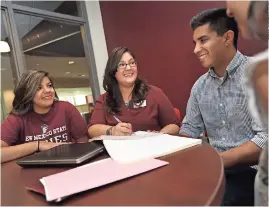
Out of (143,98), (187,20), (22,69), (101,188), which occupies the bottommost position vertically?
(101,188)

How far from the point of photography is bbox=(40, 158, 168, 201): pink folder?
63cm

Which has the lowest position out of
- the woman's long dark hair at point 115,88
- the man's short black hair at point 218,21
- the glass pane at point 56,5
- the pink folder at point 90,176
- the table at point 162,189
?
the table at point 162,189

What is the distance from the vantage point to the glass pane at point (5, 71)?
275 centimetres

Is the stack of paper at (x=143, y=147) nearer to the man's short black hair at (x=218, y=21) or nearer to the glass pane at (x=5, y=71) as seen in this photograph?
the man's short black hair at (x=218, y=21)

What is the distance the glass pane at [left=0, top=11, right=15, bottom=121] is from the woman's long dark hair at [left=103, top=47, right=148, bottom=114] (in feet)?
4.39

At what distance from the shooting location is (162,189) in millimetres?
601

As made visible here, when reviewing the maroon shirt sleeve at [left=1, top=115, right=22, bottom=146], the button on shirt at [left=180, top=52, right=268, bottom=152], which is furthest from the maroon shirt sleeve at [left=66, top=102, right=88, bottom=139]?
the button on shirt at [left=180, top=52, right=268, bottom=152]

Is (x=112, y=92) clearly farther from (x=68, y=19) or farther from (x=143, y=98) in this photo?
(x=68, y=19)

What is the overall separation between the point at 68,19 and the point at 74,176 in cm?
319

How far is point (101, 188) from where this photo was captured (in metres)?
0.64

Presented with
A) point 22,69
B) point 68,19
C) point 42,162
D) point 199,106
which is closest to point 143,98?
point 199,106

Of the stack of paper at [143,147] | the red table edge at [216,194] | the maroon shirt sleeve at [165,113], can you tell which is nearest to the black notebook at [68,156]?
the stack of paper at [143,147]

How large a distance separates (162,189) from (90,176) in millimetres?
213

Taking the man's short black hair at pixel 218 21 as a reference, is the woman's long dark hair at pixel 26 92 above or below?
below
